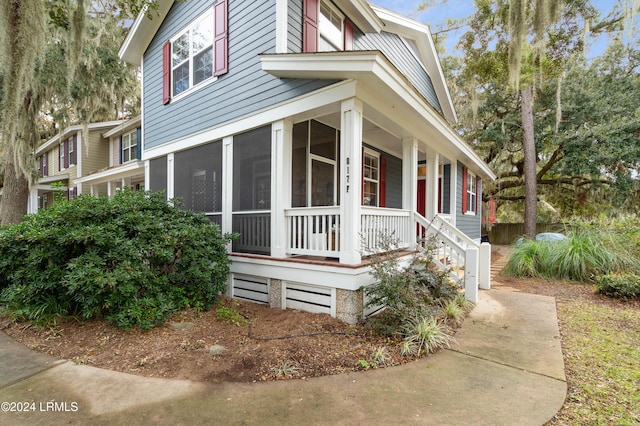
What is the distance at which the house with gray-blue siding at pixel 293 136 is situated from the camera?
4227 millimetres

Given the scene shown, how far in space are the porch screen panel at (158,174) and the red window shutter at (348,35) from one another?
4.80 m

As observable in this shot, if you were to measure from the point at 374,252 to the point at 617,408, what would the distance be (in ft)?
8.33

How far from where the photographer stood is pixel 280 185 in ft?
15.9

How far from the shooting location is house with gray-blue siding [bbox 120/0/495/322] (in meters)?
4.23

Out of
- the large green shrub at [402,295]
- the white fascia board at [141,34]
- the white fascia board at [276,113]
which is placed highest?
the white fascia board at [141,34]

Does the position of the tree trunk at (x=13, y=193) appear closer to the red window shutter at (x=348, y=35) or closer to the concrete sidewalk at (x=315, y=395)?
the concrete sidewalk at (x=315, y=395)

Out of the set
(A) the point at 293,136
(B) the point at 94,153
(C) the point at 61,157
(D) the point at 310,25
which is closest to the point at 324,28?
(D) the point at 310,25

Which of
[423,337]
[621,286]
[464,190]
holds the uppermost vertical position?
[464,190]

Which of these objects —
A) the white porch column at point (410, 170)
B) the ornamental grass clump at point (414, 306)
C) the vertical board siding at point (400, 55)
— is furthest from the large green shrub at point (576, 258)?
the vertical board siding at point (400, 55)

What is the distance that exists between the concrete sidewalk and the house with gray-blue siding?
4.72ft

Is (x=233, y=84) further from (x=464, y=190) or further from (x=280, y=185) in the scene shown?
(x=464, y=190)

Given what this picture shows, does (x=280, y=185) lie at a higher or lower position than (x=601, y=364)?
higher

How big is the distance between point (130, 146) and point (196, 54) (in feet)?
28.8

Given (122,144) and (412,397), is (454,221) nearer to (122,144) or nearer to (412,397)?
(412,397)
